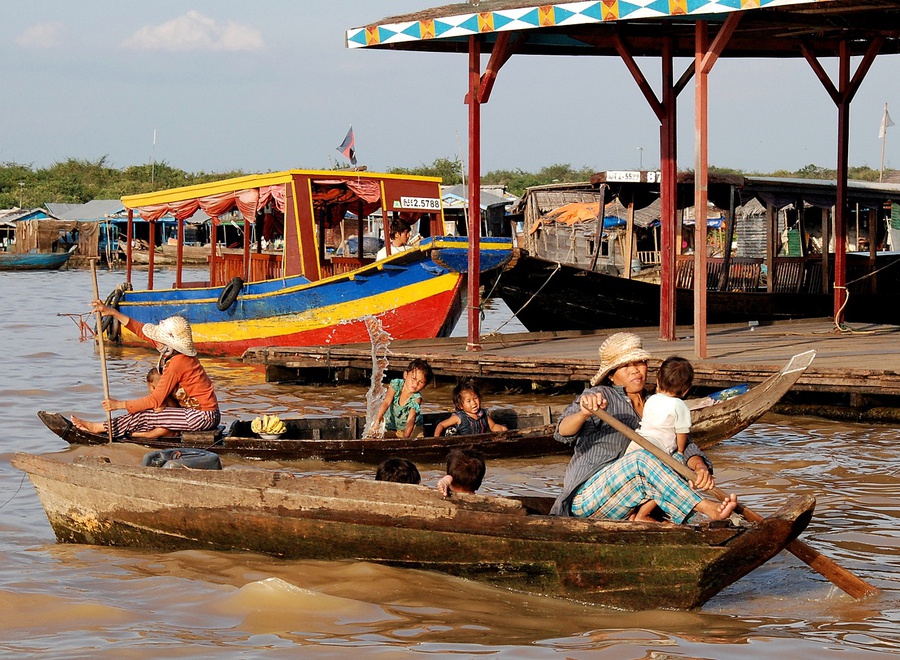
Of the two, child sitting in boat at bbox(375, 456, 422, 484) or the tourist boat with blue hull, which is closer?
child sitting in boat at bbox(375, 456, 422, 484)

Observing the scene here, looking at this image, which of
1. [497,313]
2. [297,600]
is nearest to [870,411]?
[297,600]

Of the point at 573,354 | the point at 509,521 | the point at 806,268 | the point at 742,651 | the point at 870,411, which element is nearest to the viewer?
the point at 742,651

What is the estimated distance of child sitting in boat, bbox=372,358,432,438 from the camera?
877 centimetres

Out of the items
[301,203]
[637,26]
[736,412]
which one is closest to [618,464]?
[736,412]

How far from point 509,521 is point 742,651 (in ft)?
3.94

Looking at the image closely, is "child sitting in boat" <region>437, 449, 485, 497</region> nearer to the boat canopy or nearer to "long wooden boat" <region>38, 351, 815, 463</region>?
"long wooden boat" <region>38, 351, 815, 463</region>

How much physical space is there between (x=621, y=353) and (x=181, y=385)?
4076mm

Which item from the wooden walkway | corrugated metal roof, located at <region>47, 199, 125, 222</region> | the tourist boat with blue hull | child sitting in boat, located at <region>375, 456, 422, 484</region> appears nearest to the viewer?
child sitting in boat, located at <region>375, 456, 422, 484</region>

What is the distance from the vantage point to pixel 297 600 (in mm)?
5543

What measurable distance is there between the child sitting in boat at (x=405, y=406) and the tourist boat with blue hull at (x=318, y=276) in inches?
159

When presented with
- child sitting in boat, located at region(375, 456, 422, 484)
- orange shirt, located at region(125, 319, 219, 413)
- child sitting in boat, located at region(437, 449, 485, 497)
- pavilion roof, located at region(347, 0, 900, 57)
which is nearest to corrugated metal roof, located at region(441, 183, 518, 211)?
pavilion roof, located at region(347, 0, 900, 57)

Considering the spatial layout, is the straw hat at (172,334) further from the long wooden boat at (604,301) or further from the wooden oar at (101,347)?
the long wooden boat at (604,301)

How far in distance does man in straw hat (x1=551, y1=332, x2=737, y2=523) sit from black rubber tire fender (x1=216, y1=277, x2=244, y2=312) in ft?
35.1

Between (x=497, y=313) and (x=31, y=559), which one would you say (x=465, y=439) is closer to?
(x=31, y=559)
